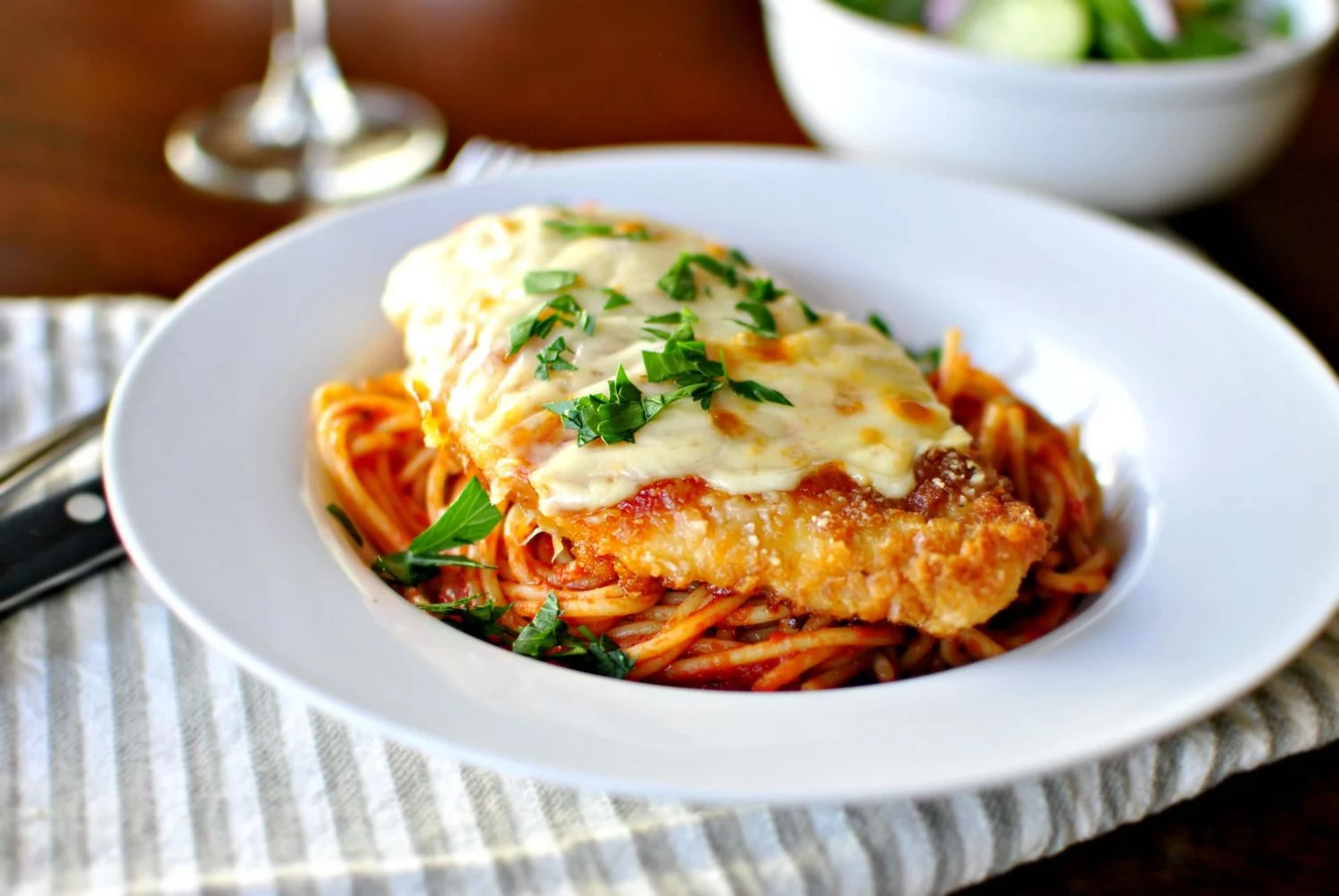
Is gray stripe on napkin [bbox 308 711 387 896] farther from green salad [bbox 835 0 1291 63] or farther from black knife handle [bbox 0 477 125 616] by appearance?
green salad [bbox 835 0 1291 63]

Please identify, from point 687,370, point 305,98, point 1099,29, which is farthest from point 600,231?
point 305,98

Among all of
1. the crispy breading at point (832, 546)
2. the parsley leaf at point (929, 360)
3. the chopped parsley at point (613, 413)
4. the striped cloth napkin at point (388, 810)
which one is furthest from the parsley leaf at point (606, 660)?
the parsley leaf at point (929, 360)

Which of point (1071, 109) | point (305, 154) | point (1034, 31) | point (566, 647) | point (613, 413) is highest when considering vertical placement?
point (1034, 31)

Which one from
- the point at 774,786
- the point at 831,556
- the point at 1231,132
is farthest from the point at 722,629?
the point at 1231,132

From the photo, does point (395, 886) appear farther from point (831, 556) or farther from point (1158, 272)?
point (1158, 272)

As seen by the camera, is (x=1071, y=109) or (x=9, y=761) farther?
(x=1071, y=109)

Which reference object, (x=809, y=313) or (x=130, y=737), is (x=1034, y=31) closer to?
(x=809, y=313)
